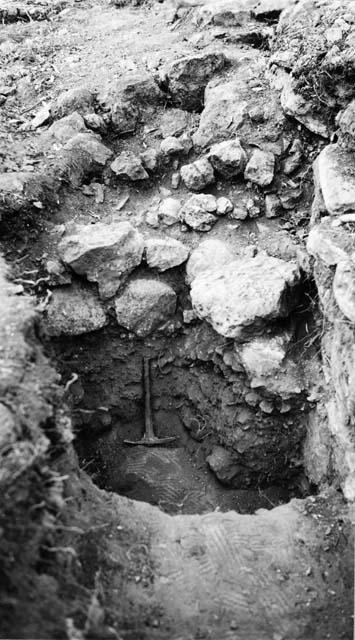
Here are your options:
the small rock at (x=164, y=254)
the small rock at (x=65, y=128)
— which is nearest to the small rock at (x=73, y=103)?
the small rock at (x=65, y=128)

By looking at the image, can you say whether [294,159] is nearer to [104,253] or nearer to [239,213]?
[239,213]

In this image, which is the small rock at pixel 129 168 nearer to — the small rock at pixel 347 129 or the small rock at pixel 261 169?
the small rock at pixel 261 169

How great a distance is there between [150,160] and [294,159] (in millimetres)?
1458

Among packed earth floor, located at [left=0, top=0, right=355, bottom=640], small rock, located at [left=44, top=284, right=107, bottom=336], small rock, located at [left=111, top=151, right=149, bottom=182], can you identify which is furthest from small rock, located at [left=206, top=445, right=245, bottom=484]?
small rock, located at [left=111, top=151, right=149, bottom=182]

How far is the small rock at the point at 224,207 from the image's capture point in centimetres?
517

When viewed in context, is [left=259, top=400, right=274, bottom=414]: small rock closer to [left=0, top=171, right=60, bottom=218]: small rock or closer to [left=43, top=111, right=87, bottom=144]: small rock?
[left=0, top=171, right=60, bottom=218]: small rock

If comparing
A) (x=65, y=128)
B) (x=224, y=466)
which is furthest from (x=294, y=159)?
(x=224, y=466)

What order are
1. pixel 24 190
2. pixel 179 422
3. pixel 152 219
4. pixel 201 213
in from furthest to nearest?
pixel 179 422, pixel 152 219, pixel 201 213, pixel 24 190

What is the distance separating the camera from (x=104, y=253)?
191 inches

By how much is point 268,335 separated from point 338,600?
2.02 m

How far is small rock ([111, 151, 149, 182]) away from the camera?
5391 mm

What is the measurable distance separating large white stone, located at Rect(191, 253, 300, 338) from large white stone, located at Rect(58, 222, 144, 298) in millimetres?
691

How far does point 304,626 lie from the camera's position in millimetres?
3312

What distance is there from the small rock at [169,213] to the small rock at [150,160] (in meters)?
0.47
